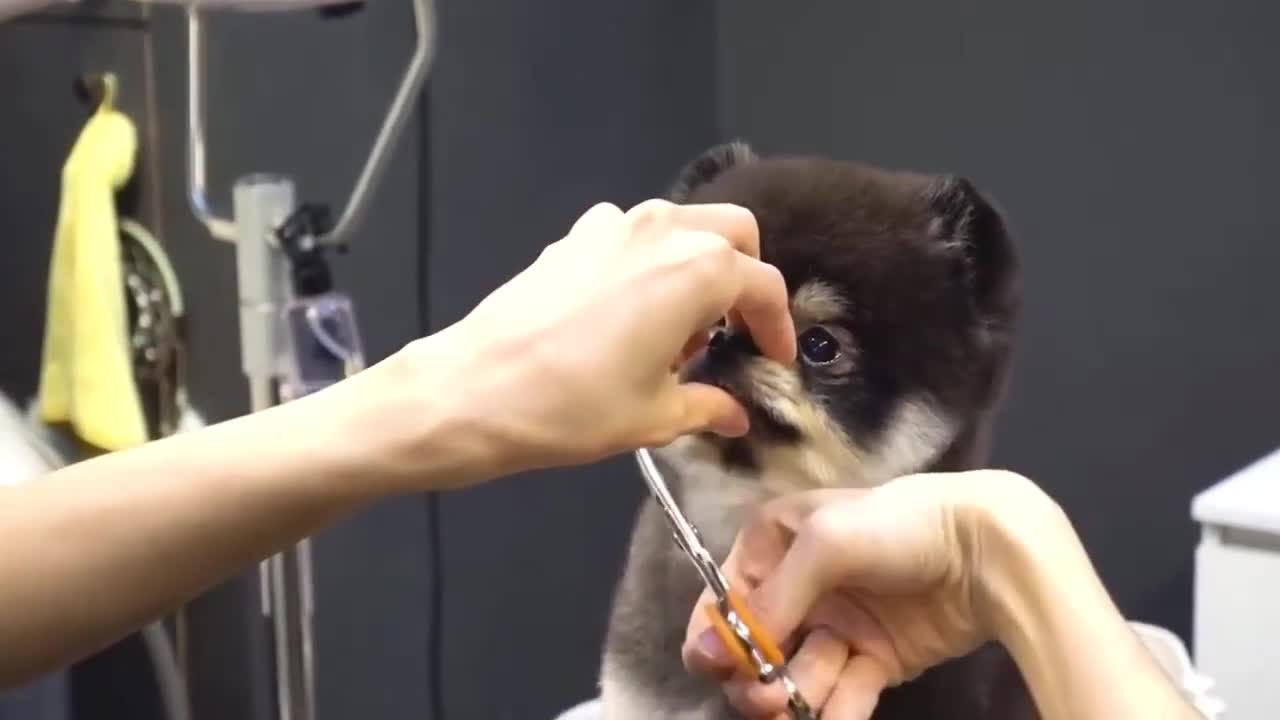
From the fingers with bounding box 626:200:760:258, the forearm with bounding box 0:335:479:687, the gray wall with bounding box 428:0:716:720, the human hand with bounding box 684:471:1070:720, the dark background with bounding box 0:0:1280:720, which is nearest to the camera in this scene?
the forearm with bounding box 0:335:479:687

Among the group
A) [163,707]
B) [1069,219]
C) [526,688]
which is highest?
[1069,219]

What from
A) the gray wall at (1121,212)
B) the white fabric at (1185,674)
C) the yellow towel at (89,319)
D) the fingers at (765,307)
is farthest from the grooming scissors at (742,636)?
the gray wall at (1121,212)

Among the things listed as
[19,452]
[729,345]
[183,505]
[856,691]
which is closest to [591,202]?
[19,452]

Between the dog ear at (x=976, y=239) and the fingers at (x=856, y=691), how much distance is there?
0.99 feet

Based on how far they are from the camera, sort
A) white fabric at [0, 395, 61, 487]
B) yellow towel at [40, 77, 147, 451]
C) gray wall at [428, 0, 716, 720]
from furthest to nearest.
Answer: gray wall at [428, 0, 716, 720]
yellow towel at [40, 77, 147, 451]
white fabric at [0, 395, 61, 487]

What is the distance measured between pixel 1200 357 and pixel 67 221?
1.26 metres

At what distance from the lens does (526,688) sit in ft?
5.59

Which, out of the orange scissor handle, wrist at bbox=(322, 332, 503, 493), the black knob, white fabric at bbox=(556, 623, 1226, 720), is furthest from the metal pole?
wrist at bbox=(322, 332, 503, 493)

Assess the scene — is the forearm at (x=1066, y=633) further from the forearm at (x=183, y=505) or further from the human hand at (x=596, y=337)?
the forearm at (x=183, y=505)

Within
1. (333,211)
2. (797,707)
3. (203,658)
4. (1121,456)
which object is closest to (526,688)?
(203,658)

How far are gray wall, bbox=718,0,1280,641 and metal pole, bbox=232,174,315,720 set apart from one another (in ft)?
3.13

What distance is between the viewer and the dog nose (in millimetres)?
812

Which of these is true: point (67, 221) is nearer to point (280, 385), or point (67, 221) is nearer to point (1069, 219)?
point (280, 385)

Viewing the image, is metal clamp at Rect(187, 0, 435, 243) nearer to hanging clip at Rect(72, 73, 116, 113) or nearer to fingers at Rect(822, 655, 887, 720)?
hanging clip at Rect(72, 73, 116, 113)
